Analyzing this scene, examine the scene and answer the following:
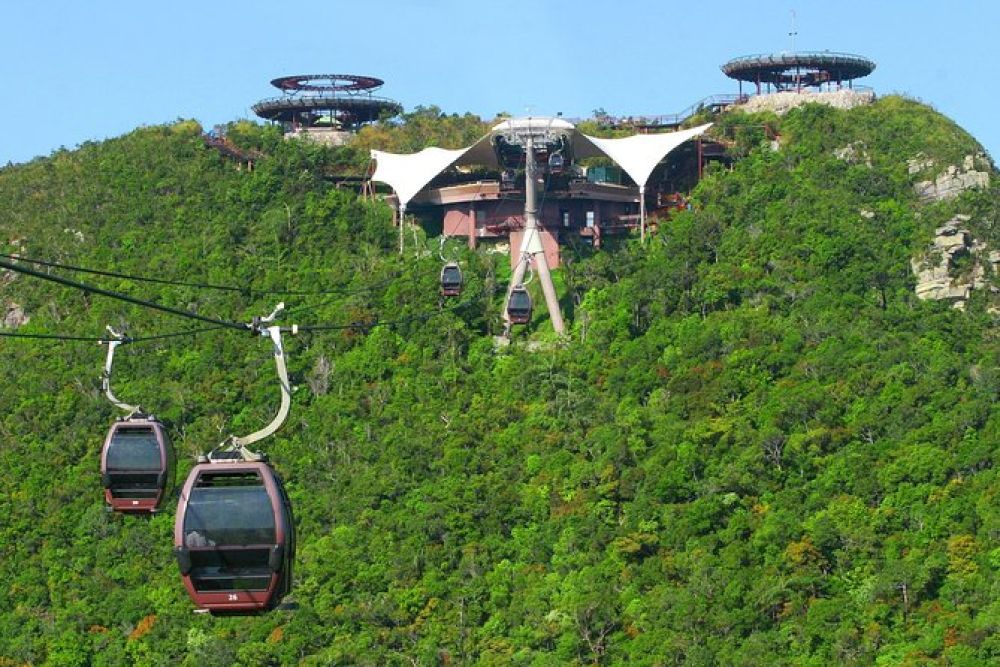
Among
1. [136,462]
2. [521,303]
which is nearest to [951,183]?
[521,303]

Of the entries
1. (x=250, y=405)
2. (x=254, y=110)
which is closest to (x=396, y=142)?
(x=254, y=110)

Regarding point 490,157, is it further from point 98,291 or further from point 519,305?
point 98,291

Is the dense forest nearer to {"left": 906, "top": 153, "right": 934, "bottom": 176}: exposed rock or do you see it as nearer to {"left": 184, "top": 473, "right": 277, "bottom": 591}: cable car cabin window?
{"left": 906, "top": 153, "right": 934, "bottom": 176}: exposed rock

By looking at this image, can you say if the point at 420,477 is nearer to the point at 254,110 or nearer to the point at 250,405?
the point at 250,405

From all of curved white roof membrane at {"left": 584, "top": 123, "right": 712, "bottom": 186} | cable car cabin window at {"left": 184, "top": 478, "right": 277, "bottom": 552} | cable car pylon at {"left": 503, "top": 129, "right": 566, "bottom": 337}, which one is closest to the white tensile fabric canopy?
curved white roof membrane at {"left": 584, "top": 123, "right": 712, "bottom": 186}

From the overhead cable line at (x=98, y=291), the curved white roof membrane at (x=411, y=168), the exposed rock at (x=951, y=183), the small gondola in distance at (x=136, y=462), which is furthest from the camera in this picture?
the exposed rock at (x=951, y=183)

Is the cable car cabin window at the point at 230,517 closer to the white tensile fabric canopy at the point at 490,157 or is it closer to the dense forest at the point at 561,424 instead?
the dense forest at the point at 561,424

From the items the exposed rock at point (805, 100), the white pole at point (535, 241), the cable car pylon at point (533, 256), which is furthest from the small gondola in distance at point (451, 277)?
the exposed rock at point (805, 100)
